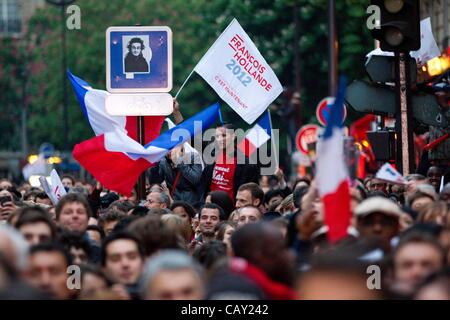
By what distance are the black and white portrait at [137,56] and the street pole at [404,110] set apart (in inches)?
94.4

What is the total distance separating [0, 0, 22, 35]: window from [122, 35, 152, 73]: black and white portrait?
80409 millimetres

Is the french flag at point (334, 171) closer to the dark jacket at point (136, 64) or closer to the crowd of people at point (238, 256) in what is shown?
the crowd of people at point (238, 256)

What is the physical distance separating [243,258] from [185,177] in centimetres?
937

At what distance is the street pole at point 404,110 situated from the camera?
1694 centimetres

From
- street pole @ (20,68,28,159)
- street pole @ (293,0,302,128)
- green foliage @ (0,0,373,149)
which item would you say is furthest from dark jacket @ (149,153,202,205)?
street pole @ (20,68,28,159)

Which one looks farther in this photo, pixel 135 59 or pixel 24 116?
pixel 24 116

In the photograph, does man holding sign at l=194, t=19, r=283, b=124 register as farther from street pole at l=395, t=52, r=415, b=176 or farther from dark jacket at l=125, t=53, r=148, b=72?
street pole at l=395, t=52, r=415, b=176

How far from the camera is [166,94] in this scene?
676 inches

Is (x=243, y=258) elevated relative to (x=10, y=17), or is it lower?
lower

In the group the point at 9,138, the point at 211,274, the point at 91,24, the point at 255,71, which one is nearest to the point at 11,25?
the point at 9,138

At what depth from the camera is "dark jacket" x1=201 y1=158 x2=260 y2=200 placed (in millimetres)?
18812

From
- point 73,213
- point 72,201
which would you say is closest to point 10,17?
point 72,201

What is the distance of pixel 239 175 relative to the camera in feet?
61.7

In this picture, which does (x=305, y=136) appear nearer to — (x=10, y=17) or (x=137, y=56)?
(x=137, y=56)
